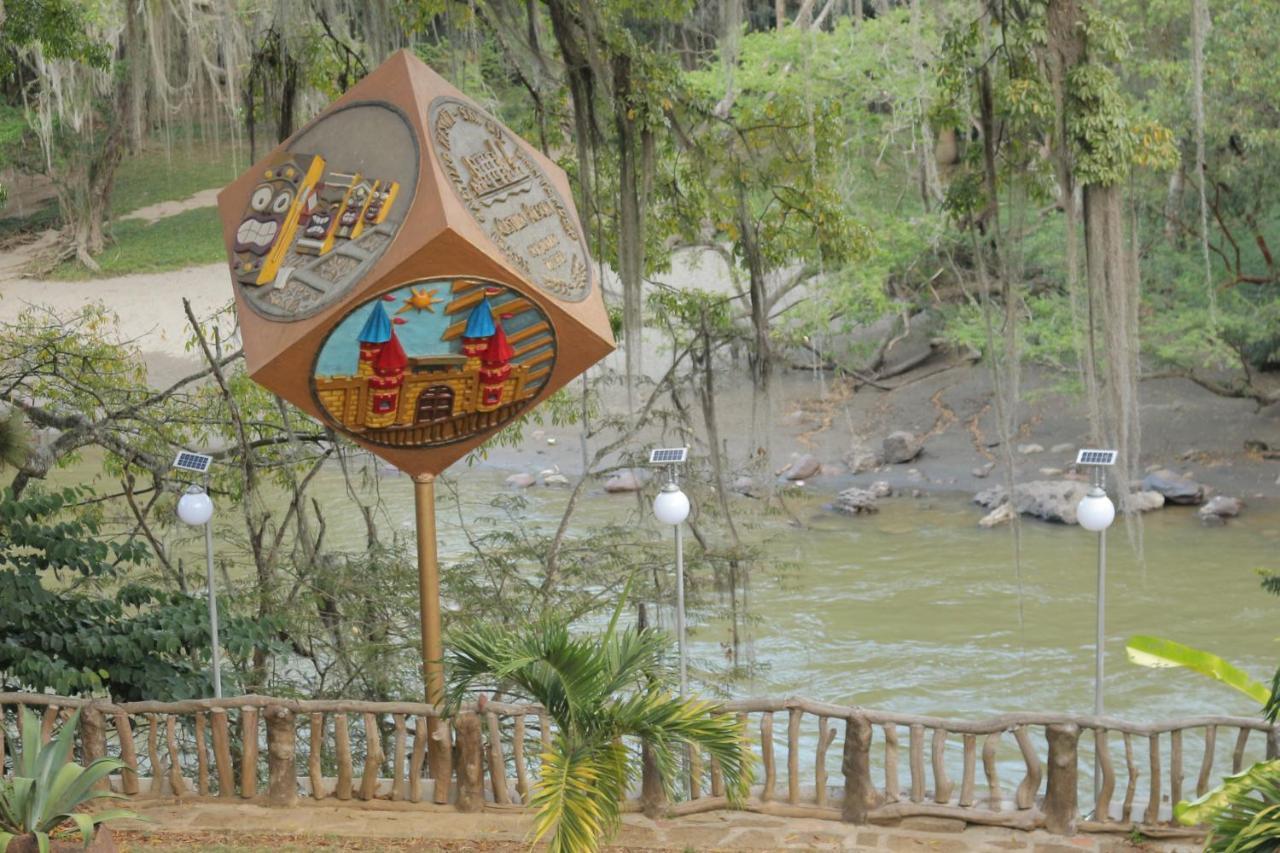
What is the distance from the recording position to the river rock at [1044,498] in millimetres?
17078

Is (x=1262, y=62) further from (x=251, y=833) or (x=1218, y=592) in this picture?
(x=251, y=833)

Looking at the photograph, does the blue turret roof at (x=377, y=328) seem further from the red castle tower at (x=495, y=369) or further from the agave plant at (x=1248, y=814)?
the agave plant at (x=1248, y=814)

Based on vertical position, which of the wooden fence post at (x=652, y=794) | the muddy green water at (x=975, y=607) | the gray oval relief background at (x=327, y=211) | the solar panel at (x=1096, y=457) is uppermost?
the gray oval relief background at (x=327, y=211)

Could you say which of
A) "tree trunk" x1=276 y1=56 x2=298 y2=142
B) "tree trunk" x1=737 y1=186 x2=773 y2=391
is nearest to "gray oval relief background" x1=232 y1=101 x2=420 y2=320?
"tree trunk" x1=276 y1=56 x2=298 y2=142

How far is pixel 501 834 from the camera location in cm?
639

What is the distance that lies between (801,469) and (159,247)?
14204mm

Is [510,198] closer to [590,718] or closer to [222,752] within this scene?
[590,718]

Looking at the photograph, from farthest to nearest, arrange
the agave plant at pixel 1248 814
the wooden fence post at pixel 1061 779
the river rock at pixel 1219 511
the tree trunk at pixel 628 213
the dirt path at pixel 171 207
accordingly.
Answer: the dirt path at pixel 171 207 < the river rock at pixel 1219 511 < the tree trunk at pixel 628 213 < the wooden fence post at pixel 1061 779 < the agave plant at pixel 1248 814

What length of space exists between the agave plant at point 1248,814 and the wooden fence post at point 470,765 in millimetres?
3053

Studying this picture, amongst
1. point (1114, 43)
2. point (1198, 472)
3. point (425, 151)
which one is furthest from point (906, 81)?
point (425, 151)

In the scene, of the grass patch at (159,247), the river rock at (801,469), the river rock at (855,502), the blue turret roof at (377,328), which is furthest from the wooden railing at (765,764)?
the grass patch at (159,247)

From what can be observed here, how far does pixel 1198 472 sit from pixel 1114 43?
37.5 feet

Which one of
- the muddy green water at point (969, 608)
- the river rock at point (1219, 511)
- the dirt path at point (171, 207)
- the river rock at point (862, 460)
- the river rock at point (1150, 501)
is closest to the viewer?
the muddy green water at point (969, 608)

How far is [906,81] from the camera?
1728 centimetres
